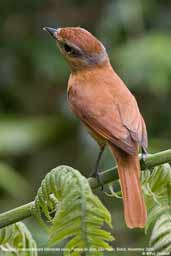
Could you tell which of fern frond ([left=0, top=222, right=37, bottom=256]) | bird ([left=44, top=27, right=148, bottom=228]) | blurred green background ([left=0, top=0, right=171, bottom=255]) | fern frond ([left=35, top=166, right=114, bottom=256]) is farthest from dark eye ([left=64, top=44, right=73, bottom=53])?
fern frond ([left=35, top=166, right=114, bottom=256])

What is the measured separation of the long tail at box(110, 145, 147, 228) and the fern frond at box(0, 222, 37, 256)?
13.0 inches

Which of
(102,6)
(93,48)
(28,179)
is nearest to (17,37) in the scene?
(102,6)

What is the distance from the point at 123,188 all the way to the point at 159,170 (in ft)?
1.45

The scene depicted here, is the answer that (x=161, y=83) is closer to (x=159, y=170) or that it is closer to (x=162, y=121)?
(x=162, y=121)

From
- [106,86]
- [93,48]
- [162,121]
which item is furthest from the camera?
[162,121]

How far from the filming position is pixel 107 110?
2975mm

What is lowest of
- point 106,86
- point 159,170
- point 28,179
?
point 28,179

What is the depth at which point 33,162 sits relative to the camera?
6027mm

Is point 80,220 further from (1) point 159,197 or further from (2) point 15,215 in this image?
(1) point 159,197

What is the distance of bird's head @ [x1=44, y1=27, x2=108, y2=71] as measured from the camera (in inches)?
136

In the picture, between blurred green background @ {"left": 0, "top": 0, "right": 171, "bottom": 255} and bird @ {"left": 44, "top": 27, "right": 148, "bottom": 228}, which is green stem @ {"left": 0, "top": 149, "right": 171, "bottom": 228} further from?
blurred green background @ {"left": 0, "top": 0, "right": 171, "bottom": 255}

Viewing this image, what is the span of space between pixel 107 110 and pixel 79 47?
0.68 m

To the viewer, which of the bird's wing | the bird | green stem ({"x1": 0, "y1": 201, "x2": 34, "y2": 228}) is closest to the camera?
green stem ({"x1": 0, "y1": 201, "x2": 34, "y2": 228})

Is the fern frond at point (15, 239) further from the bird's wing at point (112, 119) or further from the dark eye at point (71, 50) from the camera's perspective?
the dark eye at point (71, 50)
